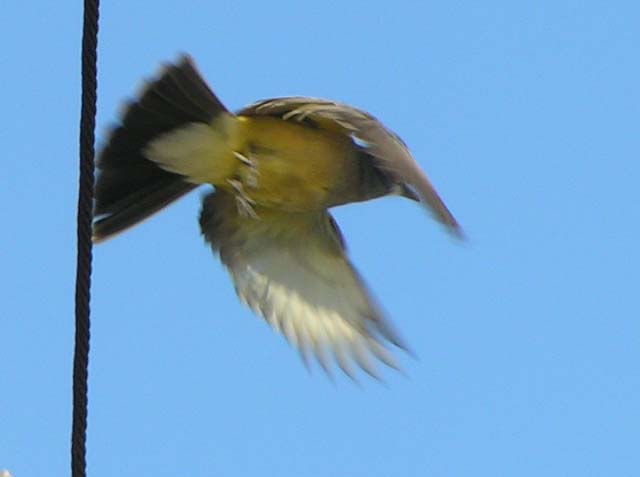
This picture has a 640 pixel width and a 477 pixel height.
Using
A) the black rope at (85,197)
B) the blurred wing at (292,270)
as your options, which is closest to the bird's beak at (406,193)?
the blurred wing at (292,270)

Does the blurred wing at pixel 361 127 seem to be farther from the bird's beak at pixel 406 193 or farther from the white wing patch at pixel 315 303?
the white wing patch at pixel 315 303

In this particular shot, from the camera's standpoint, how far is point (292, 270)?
580 cm

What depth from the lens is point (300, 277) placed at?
19.0ft

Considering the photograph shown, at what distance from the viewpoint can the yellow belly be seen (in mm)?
5215

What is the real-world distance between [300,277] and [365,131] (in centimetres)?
95

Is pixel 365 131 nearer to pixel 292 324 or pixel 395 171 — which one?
pixel 395 171

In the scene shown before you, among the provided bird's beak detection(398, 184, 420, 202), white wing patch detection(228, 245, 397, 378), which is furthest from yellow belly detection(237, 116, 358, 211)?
white wing patch detection(228, 245, 397, 378)

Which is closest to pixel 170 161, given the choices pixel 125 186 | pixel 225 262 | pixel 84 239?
pixel 125 186

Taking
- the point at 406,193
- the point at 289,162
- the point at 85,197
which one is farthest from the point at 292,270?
the point at 85,197

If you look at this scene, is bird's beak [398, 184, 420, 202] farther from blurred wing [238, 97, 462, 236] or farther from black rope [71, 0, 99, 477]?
black rope [71, 0, 99, 477]

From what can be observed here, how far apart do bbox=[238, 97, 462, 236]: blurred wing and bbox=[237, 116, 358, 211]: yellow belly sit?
4 centimetres

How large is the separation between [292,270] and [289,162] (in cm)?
71

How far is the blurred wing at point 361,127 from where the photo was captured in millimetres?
4766

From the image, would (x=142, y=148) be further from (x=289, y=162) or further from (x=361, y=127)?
(x=361, y=127)
